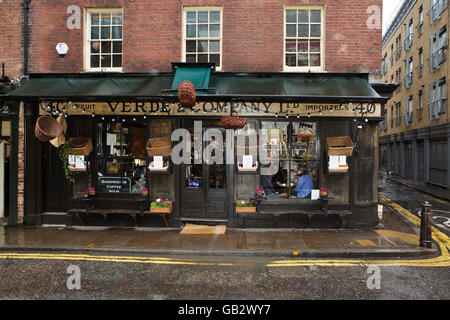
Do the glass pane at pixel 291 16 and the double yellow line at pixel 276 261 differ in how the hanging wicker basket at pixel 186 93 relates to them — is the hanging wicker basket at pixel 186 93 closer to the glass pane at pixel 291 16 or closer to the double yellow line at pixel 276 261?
the double yellow line at pixel 276 261

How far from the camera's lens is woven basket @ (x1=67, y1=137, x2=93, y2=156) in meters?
8.58

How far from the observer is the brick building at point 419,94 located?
20.1 metres

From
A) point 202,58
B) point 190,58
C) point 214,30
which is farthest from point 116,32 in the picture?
point 214,30

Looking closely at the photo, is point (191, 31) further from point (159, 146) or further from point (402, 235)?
point (402, 235)

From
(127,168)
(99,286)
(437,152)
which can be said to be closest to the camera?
(99,286)

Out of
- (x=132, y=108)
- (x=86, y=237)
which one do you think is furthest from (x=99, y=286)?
(x=132, y=108)

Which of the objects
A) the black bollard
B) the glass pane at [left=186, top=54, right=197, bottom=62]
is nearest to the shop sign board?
the glass pane at [left=186, top=54, right=197, bottom=62]

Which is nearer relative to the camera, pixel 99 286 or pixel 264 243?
pixel 99 286

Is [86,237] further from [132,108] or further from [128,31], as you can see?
[128,31]

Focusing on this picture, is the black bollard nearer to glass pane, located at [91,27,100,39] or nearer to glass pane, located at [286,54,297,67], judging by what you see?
glass pane, located at [286,54,297,67]

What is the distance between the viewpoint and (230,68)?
8.89m
